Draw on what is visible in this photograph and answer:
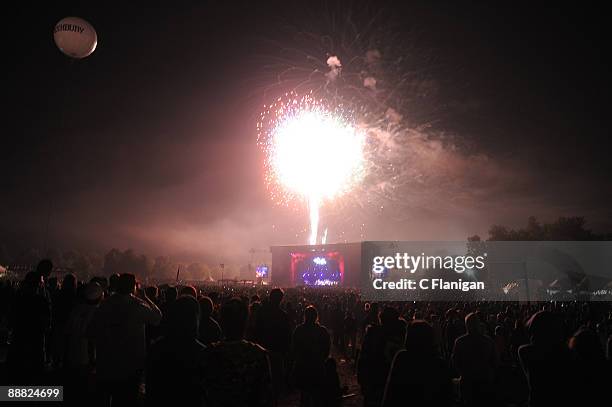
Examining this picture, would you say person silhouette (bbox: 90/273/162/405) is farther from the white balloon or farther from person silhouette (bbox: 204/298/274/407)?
the white balloon

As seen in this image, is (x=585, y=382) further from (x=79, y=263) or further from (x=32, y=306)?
(x=79, y=263)

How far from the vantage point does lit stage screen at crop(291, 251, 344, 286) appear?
8100 cm

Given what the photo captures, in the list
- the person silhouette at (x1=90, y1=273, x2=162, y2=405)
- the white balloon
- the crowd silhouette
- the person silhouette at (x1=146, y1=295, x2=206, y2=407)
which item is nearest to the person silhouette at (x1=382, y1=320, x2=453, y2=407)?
the crowd silhouette

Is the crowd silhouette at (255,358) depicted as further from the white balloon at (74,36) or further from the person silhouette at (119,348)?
the white balloon at (74,36)

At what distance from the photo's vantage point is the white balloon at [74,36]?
53.9 feet

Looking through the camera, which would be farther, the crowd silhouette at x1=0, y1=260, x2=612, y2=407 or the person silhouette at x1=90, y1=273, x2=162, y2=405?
the person silhouette at x1=90, y1=273, x2=162, y2=405

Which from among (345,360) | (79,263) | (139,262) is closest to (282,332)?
(345,360)

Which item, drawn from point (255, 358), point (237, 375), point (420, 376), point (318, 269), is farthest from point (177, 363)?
point (318, 269)

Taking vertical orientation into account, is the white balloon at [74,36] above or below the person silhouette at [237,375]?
above

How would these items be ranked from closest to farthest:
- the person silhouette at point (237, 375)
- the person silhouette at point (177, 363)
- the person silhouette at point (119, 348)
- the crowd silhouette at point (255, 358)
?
1. the person silhouette at point (237, 375)
2. the crowd silhouette at point (255, 358)
3. the person silhouette at point (177, 363)
4. the person silhouette at point (119, 348)

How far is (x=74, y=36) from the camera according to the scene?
16.6m

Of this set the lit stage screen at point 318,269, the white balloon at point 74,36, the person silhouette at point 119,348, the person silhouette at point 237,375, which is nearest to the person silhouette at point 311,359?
the person silhouette at point 119,348

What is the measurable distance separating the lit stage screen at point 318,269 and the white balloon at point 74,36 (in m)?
68.1

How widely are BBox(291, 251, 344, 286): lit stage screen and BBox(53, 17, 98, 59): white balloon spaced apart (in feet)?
Result: 224
